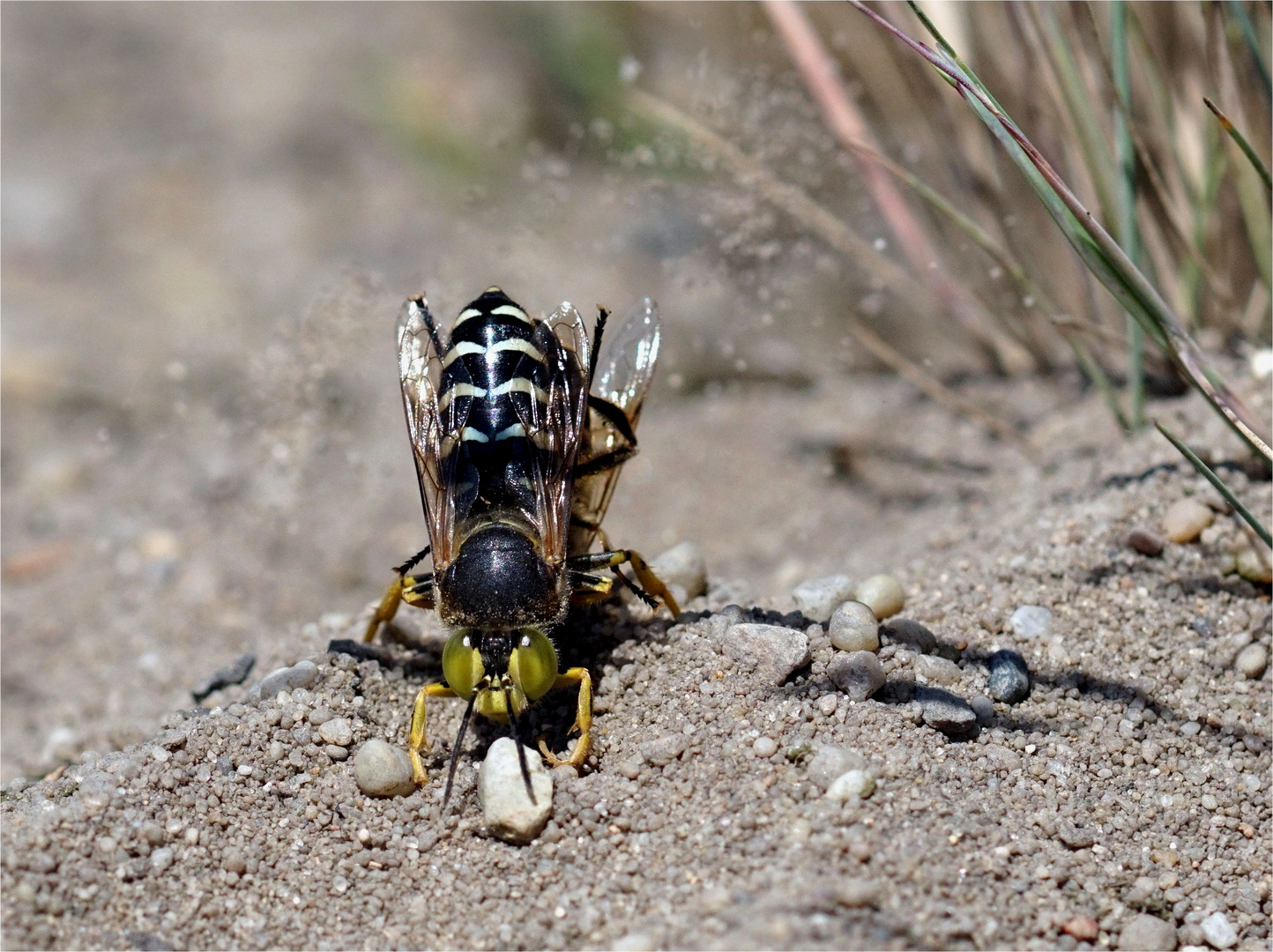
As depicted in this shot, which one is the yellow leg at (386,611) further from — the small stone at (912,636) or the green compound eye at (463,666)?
the small stone at (912,636)

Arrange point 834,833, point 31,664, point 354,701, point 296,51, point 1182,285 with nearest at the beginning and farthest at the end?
1. point 834,833
2. point 354,701
3. point 1182,285
4. point 31,664
5. point 296,51

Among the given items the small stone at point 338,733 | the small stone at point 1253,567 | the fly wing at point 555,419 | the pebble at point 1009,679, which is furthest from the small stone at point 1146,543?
the small stone at point 338,733

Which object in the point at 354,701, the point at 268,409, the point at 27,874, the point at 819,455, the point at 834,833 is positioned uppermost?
the point at 268,409

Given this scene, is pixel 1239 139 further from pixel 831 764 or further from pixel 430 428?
pixel 430 428

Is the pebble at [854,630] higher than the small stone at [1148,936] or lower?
higher

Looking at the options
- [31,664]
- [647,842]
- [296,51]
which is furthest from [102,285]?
[647,842]

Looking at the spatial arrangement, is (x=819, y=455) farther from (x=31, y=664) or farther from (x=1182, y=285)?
(x=31, y=664)

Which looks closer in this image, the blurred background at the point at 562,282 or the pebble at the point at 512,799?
the pebble at the point at 512,799
